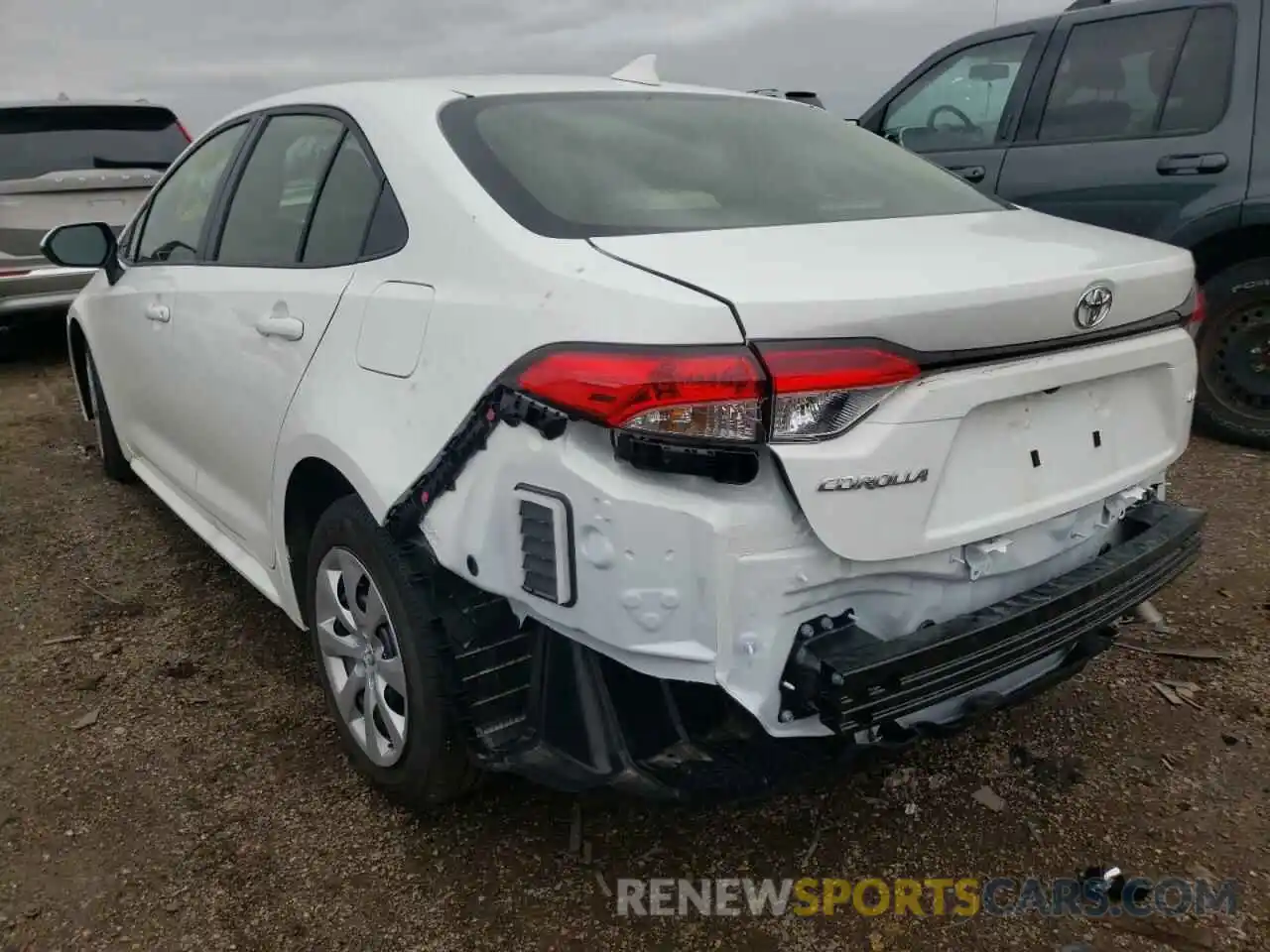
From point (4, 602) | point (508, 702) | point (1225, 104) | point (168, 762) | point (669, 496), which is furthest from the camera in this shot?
point (1225, 104)

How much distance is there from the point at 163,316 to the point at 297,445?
1171 mm

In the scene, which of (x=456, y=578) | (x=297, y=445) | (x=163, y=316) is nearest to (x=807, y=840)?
(x=456, y=578)

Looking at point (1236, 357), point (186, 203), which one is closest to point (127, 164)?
point (186, 203)

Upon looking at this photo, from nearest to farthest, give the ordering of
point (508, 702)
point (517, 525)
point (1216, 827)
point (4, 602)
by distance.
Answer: point (517, 525) → point (508, 702) → point (1216, 827) → point (4, 602)

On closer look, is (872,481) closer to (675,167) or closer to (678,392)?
(678,392)

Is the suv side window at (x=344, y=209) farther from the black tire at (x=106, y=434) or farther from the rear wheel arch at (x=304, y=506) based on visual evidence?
the black tire at (x=106, y=434)

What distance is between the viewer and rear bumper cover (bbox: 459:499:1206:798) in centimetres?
171

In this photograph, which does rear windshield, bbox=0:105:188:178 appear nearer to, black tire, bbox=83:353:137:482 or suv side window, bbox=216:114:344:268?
black tire, bbox=83:353:137:482

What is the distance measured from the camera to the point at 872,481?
1672mm

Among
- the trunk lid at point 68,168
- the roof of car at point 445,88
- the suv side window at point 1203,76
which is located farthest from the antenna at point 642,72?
the trunk lid at point 68,168

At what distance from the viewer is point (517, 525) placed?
5.84 ft

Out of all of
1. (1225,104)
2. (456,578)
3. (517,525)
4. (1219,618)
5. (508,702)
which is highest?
(1225,104)

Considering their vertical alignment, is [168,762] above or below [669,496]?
below

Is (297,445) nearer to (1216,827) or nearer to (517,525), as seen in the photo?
(517,525)
